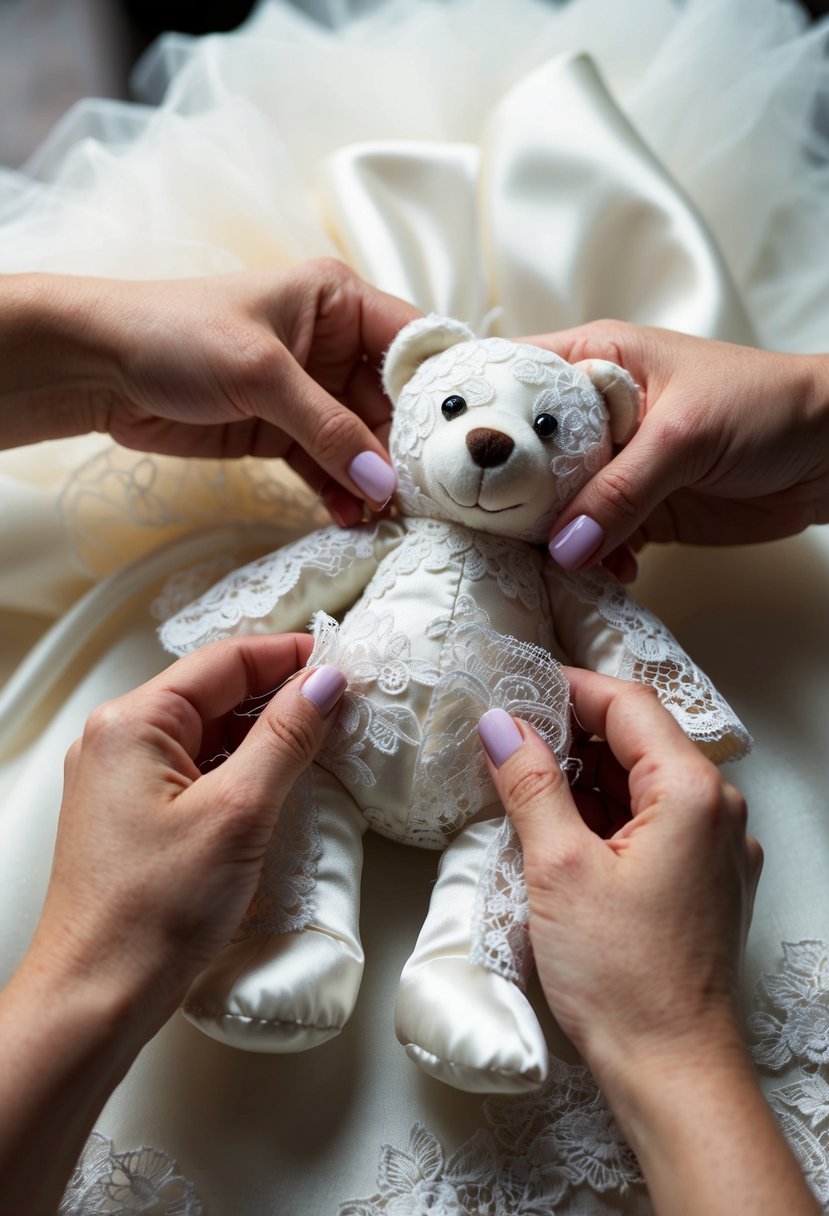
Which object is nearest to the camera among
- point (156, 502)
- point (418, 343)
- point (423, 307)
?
point (418, 343)

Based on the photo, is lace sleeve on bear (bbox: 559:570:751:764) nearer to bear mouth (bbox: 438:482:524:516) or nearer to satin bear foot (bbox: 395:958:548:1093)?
bear mouth (bbox: 438:482:524:516)

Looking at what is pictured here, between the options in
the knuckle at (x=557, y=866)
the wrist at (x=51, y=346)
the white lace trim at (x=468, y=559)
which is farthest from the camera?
the wrist at (x=51, y=346)

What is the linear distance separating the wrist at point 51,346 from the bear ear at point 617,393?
0.60 meters

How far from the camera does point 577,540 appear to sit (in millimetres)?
1060

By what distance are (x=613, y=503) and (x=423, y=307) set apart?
602 mm

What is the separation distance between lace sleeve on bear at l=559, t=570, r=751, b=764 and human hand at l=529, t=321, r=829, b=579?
0.19ft

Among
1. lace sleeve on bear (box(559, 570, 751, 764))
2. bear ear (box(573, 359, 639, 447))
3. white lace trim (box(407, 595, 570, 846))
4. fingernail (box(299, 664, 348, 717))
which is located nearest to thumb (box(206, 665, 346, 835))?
fingernail (box(299, 664, 348, 717))

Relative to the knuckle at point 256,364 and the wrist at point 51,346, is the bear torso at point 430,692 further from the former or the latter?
the wrist at point 51,346

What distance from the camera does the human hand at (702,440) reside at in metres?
1.07

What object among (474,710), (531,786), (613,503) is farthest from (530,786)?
(613,503)

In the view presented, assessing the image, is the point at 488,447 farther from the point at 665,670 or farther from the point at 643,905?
the point at 643,905

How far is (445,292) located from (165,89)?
833 mm
